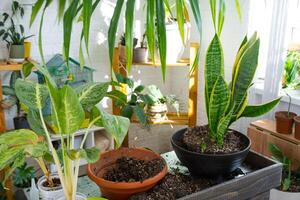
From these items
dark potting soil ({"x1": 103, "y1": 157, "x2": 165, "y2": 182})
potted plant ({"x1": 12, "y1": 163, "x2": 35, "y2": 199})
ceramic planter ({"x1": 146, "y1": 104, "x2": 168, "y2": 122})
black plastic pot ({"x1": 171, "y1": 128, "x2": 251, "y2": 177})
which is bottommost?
potted plant ({"x1": 12, "y1": 163, "x2": 35, "y2": 199})

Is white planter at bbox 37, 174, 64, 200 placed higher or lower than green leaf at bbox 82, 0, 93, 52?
lower

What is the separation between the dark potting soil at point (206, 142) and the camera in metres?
1.03

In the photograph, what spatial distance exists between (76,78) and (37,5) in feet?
4.30

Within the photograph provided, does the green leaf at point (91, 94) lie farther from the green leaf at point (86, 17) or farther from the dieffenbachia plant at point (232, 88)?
the dieffenbachia plant at point (232, 88)

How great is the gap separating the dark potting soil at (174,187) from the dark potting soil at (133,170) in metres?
0.05

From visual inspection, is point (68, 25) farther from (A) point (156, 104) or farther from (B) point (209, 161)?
(A) point (156, 104)

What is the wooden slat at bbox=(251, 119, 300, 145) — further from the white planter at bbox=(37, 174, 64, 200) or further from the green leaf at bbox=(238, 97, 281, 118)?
the white planter at bbox=(37, 174, 64, 200)

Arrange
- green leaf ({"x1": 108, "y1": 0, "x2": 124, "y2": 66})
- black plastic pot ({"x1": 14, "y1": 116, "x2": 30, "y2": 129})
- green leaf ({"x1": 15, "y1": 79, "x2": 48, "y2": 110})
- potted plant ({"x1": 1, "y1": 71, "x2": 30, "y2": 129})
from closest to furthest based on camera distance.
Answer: green leaf ({"x1": 108, "y1": 0, "x2": 124, "y2": 66}), green leaf ({"x1": 15, "y1": 79, "x2": 48, "y2": 110}), potted plant ({"x1": 1, "y1": 71, "x2": 30, "y2": 129}), black plastic pot ({"x1": 14, "y1": 116, "x2": 30, "y2": 129})

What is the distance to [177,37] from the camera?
2.00 meters

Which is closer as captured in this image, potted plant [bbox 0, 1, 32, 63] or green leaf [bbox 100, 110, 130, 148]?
green leaf [bbox 100, 110, 130, 148]

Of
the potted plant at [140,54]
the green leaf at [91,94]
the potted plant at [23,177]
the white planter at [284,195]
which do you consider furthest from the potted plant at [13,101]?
the white planter at [284,195]

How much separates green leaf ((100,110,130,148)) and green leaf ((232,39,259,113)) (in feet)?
1.44

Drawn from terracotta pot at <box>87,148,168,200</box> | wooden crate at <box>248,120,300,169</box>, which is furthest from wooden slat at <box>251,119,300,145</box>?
terracotta pot at <box>87,148,168,200</box>

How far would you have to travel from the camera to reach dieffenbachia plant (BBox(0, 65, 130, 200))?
29.8 inches
